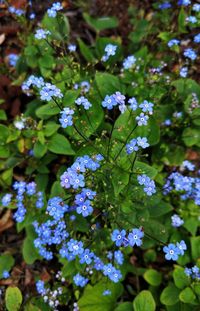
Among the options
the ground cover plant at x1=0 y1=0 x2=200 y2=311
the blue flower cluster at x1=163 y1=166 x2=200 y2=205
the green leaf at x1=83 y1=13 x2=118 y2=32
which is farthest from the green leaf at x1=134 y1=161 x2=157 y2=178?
the green leaf at x1=83 y1=13 x2=118 y2=32

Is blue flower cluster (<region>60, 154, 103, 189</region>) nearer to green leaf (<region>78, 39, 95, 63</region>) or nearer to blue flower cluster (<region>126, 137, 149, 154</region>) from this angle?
blue flower cluster (<region>126, 137, 149, 154</region>)

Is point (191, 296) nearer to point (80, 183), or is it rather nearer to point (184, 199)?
point (184, 199)

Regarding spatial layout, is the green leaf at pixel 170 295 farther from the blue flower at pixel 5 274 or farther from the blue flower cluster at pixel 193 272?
the blue flower at pixel 5 274

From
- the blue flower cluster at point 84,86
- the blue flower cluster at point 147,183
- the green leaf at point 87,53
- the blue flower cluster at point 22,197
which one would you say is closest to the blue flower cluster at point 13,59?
the green leaf at point 87,53

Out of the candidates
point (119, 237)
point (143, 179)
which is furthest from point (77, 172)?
point (119, 237)

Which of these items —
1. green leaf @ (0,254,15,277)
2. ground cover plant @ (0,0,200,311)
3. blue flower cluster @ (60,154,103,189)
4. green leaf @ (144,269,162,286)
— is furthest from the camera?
green leaf @ (0,254,15,277)

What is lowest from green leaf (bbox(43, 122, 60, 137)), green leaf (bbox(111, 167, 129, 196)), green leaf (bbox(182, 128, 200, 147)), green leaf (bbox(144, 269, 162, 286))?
green leaf (bbox(144, 269, 162, 286))
